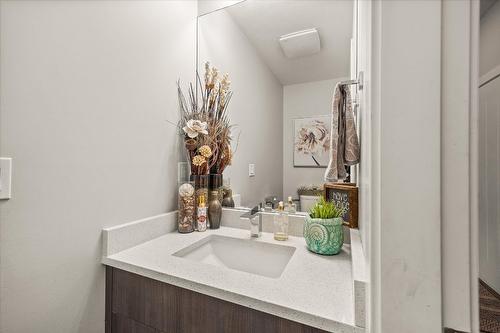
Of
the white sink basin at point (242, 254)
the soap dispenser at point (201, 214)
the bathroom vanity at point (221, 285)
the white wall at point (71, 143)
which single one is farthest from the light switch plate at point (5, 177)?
the soap dispenser at point (201, 214)

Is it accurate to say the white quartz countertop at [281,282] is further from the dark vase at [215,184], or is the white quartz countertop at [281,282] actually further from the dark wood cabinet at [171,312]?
the dark vase at [215,184]

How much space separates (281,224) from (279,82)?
2.45 ft

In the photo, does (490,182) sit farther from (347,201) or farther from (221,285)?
(221,285)

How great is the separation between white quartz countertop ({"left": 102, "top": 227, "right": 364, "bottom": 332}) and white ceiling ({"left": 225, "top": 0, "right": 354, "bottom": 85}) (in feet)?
2.79

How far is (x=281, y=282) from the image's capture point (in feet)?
2.25

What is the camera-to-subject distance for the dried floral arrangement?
1.17 metres

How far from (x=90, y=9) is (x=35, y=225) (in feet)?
2.49

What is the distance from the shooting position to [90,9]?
0.83m

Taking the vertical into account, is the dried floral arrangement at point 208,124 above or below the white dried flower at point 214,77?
below

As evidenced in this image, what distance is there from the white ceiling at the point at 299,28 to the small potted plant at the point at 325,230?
661mm

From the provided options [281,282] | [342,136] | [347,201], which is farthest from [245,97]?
[281,282]

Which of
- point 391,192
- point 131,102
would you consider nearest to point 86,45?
point 131,102

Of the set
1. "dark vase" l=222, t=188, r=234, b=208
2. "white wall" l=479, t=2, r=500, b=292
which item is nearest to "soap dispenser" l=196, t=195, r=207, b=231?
"dark vase" l=222, t=188, r=234, b=208

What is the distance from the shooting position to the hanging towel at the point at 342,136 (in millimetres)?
804
